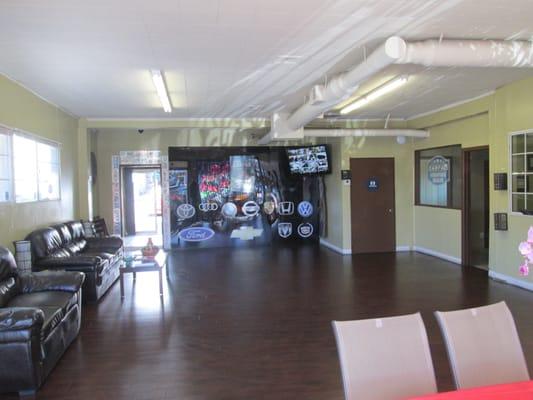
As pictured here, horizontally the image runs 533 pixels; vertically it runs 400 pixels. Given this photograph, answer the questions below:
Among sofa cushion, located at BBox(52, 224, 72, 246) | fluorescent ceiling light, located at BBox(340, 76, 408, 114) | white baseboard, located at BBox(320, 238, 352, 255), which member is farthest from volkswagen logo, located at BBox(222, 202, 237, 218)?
sofa cushion, located at BBox(52, 224, 72, 246)

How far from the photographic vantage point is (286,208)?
1023 centimetres

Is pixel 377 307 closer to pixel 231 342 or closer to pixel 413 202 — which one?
pixel 231 342

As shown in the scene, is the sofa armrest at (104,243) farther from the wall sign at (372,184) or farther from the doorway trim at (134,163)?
the wall sign at (372,184)

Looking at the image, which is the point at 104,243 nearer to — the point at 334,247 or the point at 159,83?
the point at 159,83

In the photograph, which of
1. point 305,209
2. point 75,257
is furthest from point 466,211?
point 75,257

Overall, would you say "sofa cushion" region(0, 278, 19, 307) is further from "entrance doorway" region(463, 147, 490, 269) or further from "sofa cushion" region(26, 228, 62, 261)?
"entrance doorway" region(463, 147, 490, 269)

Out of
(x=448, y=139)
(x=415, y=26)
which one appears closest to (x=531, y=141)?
(x=448, y=139)

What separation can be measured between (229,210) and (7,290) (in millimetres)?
6268

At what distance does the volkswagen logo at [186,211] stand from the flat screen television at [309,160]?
2542 millimetres

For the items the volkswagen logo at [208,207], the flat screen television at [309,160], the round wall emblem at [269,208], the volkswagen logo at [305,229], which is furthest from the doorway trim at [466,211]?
the volkswagen logo at [208,207]

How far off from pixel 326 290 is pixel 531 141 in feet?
11.4

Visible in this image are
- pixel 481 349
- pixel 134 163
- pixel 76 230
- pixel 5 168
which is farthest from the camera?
pixel 134 163

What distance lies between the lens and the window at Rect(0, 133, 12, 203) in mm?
5000

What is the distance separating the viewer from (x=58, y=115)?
716 cm
